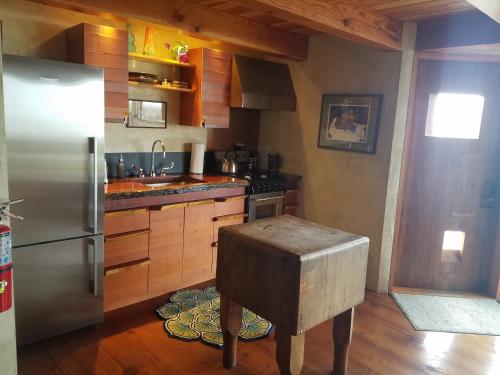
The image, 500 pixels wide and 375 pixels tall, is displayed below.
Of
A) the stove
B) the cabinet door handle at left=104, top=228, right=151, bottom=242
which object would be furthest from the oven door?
the cabinet door handle at left=104, top=228, right=151, bottom=242

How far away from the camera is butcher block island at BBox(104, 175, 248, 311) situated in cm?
293

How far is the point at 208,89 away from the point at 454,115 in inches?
88.7

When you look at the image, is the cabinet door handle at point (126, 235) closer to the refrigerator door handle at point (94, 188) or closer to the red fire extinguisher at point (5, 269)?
the refrigerator door handle at point (94, 188)

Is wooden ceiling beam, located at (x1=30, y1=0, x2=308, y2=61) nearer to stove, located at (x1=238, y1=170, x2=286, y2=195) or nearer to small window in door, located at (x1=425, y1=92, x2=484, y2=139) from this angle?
stove, located at (x1=238, y1=170, x2=286, y2=195)

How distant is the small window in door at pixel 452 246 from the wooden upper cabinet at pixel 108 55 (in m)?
3.11

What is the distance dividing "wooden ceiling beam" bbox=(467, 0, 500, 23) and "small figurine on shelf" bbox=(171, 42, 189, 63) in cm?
236

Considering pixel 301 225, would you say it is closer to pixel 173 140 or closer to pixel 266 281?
pixel 266 281

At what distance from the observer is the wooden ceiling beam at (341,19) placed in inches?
94.1

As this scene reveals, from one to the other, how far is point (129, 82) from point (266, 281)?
2.16 m

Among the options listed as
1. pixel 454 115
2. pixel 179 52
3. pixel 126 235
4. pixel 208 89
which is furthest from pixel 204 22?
pixel 454 115

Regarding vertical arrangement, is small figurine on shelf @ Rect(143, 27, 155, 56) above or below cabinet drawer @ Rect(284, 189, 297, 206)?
above

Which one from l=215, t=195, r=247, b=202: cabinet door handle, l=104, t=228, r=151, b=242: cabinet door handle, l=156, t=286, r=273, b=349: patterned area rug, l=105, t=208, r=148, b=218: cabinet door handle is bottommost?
l=156, t=286, r=273, b=349: patterned area rug

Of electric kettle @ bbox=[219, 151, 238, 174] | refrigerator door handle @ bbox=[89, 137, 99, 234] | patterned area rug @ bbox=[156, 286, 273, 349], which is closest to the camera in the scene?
refrigerator door handle @ bbox=[89, 137, 99, 234]

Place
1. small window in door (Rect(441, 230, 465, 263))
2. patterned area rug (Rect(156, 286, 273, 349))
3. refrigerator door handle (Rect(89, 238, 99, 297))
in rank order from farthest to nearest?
small window in door (Rect(441, 230, 465, 263)) → patterned area rug (Rect(156, 286, 273, 349)) → refrigerator door handle (Rect(89, 238, 99, 297))
